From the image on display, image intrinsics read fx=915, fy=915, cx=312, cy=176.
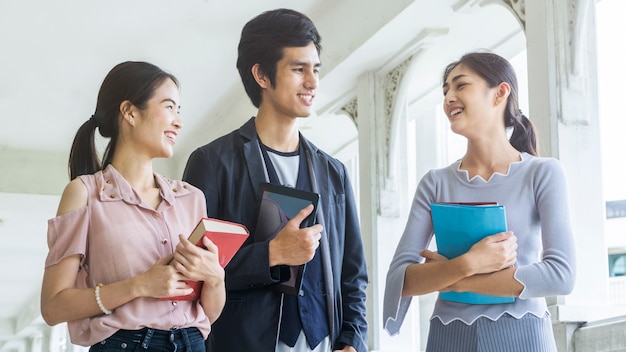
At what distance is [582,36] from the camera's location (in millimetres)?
4559

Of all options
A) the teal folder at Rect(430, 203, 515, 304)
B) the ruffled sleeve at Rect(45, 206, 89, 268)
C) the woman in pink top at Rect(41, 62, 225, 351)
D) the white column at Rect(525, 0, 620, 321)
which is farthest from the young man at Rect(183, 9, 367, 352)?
the white column at Rect(525, 0, 620, 321)

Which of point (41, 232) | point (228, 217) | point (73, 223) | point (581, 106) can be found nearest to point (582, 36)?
point (581, 106)

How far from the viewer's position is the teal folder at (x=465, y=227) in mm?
2168

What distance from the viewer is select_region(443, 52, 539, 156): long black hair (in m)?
2.45

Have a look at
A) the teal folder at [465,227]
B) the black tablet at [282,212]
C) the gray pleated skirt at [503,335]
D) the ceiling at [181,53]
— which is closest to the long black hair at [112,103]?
Result: the black tablet at [282,212]

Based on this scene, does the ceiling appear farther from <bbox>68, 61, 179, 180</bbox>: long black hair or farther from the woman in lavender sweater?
<bbox>68, 61, 179, 180</bbox>: long black hair

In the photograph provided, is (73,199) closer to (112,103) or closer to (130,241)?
(130,241)

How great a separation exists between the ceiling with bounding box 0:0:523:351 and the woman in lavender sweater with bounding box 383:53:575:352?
147 inches

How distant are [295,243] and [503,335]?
569 mm

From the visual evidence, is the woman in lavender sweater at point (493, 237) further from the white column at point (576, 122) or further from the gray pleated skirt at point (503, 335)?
the white column at point (576, 122)

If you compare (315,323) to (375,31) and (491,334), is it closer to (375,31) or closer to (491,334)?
(491,334)

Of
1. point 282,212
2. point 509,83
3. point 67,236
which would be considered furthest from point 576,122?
point 67,236

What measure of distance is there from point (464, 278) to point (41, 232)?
1296cm

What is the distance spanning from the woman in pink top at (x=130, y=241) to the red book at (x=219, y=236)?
0.06 feet
